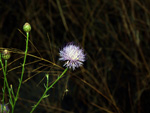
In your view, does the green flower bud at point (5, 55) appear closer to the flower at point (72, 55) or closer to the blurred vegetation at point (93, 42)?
the flower at point (72, 55)

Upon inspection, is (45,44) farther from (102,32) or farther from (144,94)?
(144,94)

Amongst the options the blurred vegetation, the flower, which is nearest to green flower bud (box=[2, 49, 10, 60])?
the flower

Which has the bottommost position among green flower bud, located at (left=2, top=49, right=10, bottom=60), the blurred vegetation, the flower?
green flower bud, located at (left=2, top=49, right=10, bottom=60)

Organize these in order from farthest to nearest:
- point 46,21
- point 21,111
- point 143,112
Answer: point 46,21 → point 21,111 → point 143,112

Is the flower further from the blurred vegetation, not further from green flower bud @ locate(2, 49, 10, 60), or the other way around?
the blurred vegetation

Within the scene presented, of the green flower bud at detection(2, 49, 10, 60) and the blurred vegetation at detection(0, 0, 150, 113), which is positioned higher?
the blurred vegetation at detection(0, 0, 150, 113)

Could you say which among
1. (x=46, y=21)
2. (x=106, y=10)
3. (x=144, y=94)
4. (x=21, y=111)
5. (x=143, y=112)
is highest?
(x=106, y=10)

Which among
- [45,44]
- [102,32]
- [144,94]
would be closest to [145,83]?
[144,94]

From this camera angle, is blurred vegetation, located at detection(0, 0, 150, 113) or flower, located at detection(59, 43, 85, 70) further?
blurred vegetation, located at detection(0, 0, 150, 113)

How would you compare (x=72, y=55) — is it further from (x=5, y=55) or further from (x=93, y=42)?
(x=93, y=42)

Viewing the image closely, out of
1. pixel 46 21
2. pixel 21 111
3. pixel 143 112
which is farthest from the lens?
pixel 46 21

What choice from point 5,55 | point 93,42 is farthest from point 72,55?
point 93,42
